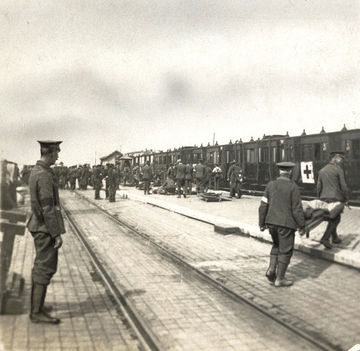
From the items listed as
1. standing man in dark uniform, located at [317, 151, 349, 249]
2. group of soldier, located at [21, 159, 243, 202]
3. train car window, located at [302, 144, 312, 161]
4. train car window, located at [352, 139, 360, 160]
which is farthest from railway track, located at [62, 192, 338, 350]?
train car window, located at [302, 144, 312, 161]

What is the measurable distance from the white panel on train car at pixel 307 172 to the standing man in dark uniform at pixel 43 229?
14.4 m

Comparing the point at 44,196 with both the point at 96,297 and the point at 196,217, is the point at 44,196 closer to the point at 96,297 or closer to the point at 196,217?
the point at 96,297

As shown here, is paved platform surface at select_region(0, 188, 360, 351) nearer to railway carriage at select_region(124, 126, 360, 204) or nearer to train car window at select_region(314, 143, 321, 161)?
railway carriage at select_region(124, 126, 360, 204)

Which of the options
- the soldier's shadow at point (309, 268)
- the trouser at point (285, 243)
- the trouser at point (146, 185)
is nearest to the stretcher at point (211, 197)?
the trouser at point (146, 185)

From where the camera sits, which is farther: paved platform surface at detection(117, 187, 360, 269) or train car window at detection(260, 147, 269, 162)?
train car window at detection(260, 147, 269, 162)

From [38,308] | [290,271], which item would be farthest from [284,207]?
[38,308]

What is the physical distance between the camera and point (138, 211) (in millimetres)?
14648

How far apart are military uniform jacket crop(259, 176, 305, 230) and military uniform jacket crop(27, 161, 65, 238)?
2.83 meters

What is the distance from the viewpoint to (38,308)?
418 cm

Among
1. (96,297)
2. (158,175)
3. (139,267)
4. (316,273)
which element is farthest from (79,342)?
(158,175)

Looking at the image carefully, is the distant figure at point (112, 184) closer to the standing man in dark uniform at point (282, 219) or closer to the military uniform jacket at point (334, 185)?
the military uniform jacket at point (334, 185)

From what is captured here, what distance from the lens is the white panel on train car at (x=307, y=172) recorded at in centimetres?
1711

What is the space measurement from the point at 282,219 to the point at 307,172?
1238 centimetres

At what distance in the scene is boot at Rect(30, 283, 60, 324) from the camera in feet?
13.5
